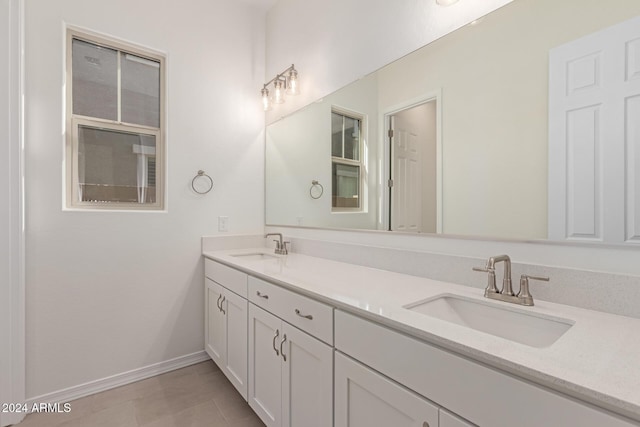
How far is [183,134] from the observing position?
2221 mm

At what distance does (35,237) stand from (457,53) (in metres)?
2.45

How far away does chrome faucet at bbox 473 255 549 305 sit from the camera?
3.34 ft

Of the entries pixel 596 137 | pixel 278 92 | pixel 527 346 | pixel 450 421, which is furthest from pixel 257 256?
pixel 596 137

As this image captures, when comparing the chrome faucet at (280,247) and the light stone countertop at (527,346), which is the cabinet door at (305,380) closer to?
the light stone countertop at (527,346)

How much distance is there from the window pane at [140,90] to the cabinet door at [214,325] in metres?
1.28

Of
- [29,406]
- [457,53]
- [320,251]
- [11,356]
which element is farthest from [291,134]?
[29,406]

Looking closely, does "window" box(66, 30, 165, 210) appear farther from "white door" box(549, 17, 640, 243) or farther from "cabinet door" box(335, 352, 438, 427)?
"white door" box(549, 17, 640, 243)

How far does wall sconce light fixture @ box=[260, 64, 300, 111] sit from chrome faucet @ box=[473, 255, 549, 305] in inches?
71.5

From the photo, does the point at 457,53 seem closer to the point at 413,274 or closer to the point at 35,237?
the point at 413,274

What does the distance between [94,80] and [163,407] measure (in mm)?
2118

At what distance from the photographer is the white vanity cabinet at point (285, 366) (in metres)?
1.14

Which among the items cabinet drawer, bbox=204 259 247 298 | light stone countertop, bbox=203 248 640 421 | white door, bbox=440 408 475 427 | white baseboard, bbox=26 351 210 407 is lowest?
white baseboard, bbox=26 351 210 407

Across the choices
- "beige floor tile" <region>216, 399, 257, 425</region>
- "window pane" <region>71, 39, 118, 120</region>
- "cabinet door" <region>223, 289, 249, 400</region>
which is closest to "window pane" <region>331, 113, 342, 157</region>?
"cabinet door" <region>223, 289, 249, 400</region>

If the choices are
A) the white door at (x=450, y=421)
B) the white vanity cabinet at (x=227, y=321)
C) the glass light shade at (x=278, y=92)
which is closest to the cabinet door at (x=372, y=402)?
the white door at (x=450, y=421)
